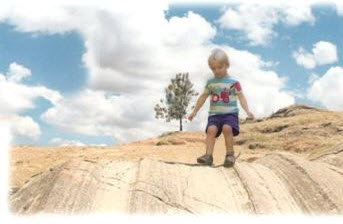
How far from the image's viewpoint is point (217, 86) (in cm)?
754

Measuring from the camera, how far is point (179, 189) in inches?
231

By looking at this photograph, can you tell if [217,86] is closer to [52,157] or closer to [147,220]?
[147,220]

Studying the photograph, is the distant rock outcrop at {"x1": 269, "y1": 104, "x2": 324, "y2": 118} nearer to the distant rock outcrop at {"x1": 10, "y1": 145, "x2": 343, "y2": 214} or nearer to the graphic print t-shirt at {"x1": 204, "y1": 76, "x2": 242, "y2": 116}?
the graphic print t-shirt at {"x1": 204, "y1": 76, "x2": 242, "y2": 116}

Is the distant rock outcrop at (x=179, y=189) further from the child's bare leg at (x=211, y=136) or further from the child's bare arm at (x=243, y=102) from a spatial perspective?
the child's bare arm at (x=243, y=102)

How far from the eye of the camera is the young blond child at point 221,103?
7383 mm

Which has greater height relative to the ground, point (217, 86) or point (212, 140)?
point (217, 86)

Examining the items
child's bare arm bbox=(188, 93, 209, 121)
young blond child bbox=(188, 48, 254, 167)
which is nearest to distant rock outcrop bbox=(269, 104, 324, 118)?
child's bare arm bbox=(188, 93, 209, 121)

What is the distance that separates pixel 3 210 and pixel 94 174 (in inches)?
42.3

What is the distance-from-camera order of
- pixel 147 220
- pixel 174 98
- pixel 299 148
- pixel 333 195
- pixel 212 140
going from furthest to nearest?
1. pixel 174 98
2. pixel 299 148
3. pixel 212 140
4. pixel 333 195
5. pixel 147 220

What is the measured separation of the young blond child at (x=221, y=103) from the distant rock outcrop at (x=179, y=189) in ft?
2.31

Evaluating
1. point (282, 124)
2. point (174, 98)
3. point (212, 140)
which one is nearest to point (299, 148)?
point (282, 124)

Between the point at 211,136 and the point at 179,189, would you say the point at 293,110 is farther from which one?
the point at 179,189

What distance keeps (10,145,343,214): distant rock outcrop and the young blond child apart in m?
0.70

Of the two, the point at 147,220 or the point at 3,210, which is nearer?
the point at 147,220
